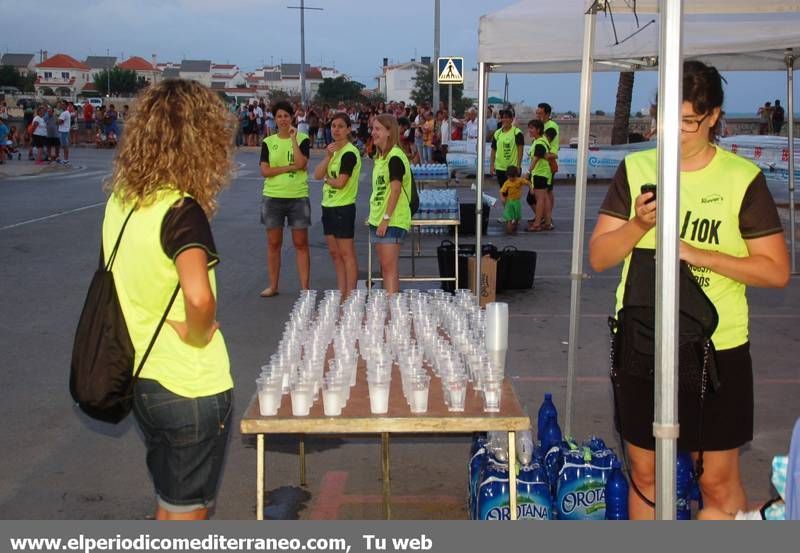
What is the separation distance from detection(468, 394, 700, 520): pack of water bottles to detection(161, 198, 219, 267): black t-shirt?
1786 mm

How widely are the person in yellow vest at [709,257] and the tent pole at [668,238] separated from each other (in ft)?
1.29

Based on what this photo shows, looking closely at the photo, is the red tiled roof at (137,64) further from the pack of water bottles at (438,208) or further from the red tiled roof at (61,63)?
the pack of water bottles at (438,208)

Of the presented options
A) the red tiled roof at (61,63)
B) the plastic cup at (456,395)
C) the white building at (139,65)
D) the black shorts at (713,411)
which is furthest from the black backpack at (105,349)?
the red tiled roof at (61,63)

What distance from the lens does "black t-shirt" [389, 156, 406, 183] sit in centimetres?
891

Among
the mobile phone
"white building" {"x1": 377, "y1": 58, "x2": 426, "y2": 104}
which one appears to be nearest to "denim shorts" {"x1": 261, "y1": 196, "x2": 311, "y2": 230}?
the mobile phone

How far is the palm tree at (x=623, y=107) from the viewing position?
28.8 m

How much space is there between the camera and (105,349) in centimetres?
316

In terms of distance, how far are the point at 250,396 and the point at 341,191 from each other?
301 centimetres

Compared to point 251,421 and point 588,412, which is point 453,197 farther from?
point 251,421

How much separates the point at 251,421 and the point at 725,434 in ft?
5.46

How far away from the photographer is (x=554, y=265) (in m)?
13.1

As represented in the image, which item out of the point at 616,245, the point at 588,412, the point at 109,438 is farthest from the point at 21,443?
the point at 616,245

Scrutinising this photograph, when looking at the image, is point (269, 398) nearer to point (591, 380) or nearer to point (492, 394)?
point (492, 394)

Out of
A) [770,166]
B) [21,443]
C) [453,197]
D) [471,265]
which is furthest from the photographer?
[770,166]
